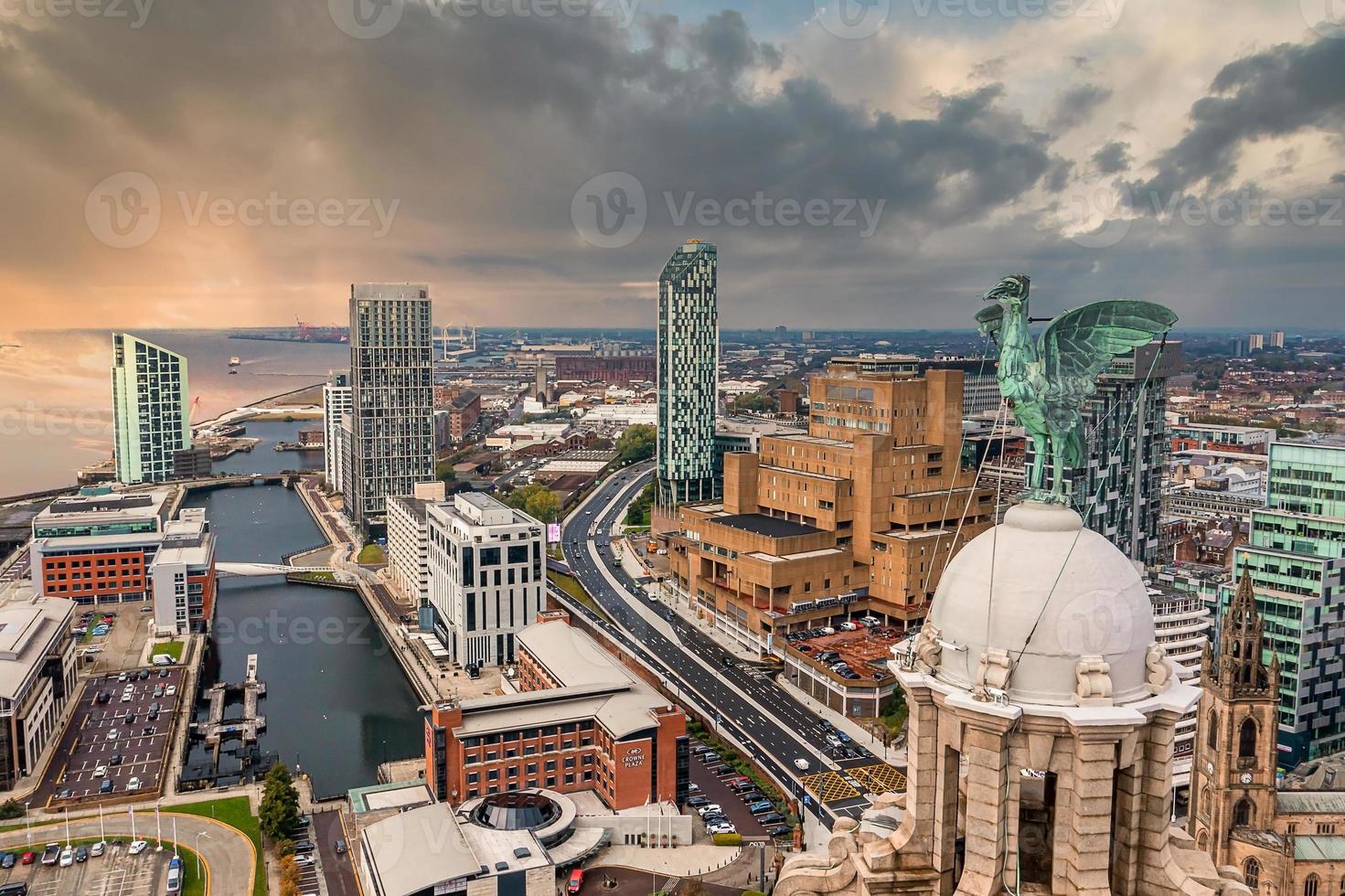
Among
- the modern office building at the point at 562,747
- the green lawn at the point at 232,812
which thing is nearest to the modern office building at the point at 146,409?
the green lawn at the point at 232,812

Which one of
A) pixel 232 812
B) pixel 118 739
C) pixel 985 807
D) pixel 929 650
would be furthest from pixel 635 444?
pixel 985 807

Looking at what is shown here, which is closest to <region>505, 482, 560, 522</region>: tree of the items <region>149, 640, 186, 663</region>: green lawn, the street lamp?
<region>149, 640, 186, 663</region>: green lawn

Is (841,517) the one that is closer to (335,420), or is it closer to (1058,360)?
(1058,360)

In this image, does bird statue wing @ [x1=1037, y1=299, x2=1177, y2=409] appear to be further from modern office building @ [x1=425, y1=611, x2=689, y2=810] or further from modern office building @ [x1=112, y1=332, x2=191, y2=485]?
modern office building @ [x1=112, y1=332, x2=191, y2=485]

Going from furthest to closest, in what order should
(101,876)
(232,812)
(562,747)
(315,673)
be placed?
(315,673) < (562,747) < (232,812) < (101,876)

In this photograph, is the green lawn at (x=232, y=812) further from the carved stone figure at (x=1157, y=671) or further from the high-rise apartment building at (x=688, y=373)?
the high-rise apartment building at (x=688, y=373)

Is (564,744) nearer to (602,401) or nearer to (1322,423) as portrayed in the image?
(1322,423)
